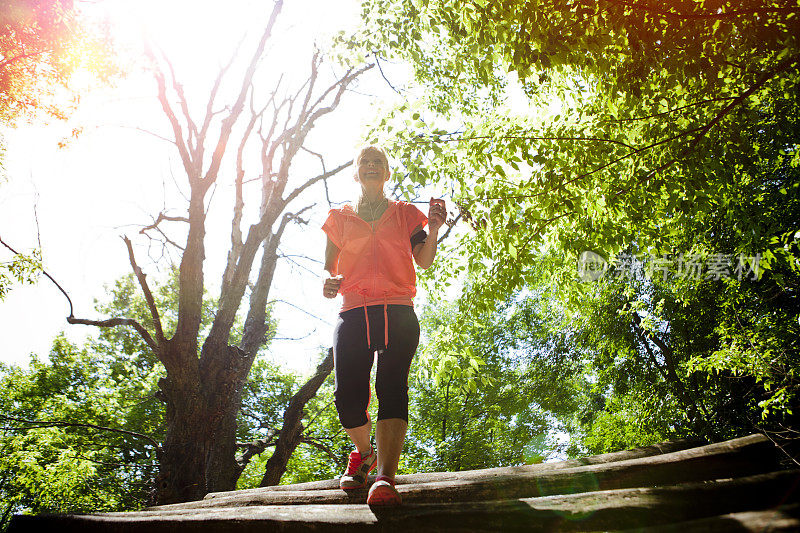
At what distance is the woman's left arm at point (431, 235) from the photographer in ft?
9.75

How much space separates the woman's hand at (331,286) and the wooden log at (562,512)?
49.9 inches

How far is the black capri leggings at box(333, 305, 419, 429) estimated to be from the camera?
8.77 feet

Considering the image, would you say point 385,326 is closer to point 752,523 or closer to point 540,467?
point 540,467

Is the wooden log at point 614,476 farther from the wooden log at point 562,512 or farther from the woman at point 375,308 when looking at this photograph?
the wooden log at point 562,512

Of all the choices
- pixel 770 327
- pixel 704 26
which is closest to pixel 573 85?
pixel 704 26

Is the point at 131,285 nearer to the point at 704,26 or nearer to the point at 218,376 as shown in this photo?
Result: the point at 218,376

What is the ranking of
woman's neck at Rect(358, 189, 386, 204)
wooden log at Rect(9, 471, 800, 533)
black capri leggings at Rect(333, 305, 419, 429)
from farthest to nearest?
woman's neck at Rect(358, 189, 386, 204), black capri leggings at Rect(333, 305, 419, 429), wooden log at Rect(9, 471, 800, 533)

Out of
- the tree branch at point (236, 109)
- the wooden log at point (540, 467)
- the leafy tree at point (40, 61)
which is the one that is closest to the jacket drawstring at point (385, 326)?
the wooden log at point (540, 467)

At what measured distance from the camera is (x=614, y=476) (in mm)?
2643

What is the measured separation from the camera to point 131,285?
25188 mm

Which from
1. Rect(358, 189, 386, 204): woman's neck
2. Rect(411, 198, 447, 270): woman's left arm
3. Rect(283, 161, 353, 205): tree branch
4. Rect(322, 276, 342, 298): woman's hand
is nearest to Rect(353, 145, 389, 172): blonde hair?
Rect(358, 189, 386, 204): woman's neck

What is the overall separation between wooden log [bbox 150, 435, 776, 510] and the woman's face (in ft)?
6.50

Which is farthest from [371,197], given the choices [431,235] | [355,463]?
[355,463]

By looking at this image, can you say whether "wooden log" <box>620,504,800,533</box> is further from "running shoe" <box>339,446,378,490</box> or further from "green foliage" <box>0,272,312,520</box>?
"green foliage" <box>0,272,312,520</box>
